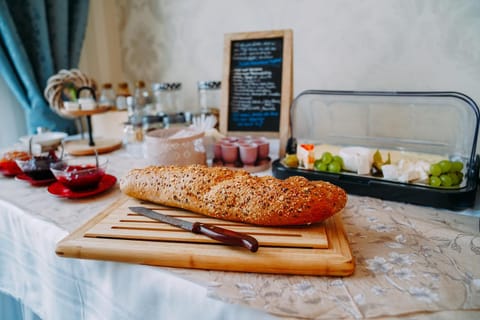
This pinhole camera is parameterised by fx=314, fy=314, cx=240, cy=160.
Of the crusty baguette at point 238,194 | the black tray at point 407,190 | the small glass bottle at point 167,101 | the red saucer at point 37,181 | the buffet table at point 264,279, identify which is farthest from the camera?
the small glass bottle at point 167,101

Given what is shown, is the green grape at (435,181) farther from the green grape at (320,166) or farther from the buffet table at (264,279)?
the green grape at (320,166)

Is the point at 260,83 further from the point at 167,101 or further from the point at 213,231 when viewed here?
the point at 213,231

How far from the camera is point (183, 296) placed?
542 mm

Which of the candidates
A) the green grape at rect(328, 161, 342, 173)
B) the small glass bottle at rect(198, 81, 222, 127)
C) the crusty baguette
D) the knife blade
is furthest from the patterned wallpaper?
the knife blade

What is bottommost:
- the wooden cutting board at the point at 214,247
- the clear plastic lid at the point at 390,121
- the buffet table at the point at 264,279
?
the buffet table at the point at 264,279

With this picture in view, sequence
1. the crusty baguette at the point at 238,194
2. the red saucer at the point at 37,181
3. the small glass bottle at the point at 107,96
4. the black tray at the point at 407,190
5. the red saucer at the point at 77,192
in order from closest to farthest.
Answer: the crusty baguette at the point at 238,194, the black tray at the point at 407,190, the red saucer at the point at 77,192, the red saucer at the point at 37,181, the small glass bottle at the point at 107,96

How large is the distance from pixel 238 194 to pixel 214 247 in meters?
0.14

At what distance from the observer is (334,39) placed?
4.61 ft

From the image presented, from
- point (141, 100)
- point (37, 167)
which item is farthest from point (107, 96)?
point (37, 167)

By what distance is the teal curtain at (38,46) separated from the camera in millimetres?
1556

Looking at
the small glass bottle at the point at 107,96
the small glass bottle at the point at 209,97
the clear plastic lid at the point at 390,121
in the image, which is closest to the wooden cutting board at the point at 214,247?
the clear plastic lid at the point at 390,121

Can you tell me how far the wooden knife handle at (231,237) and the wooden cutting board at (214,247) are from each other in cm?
1

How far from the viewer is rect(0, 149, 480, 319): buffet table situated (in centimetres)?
48

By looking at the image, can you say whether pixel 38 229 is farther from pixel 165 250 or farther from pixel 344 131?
pixel 344 131
